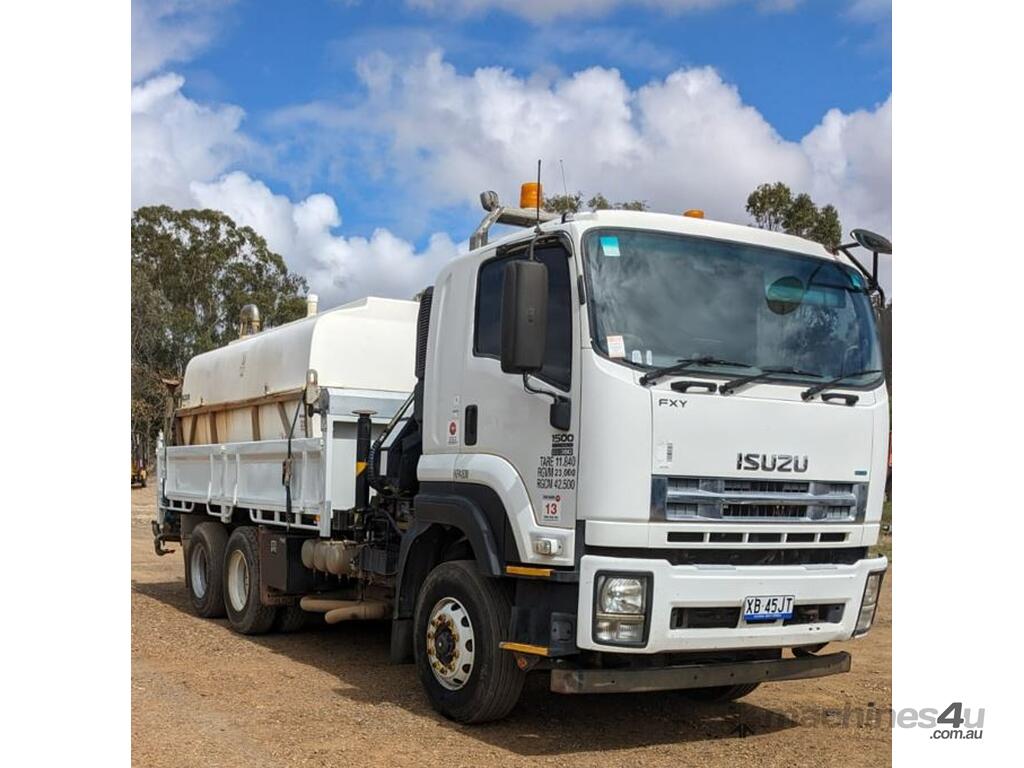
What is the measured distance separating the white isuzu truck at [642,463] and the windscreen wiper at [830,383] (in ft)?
0.07

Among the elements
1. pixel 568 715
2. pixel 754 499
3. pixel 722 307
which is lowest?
pixel 568 715

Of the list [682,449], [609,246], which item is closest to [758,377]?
[682,449]

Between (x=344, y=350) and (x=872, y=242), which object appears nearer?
(x=872, y=242)

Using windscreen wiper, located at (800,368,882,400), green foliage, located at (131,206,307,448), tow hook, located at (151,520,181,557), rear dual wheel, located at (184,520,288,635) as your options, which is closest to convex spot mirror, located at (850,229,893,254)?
windscreen wiper, located at (800,368,882,400)

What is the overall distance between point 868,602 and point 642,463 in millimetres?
1847

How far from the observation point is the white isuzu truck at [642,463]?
229 inches

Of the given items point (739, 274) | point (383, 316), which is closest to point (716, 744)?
point (739, 274)

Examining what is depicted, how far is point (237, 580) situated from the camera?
1065cm

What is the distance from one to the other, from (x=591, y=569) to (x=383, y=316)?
471 cm

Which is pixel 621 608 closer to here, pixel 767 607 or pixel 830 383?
pixel 767 607

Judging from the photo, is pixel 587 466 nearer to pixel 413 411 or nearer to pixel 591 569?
pixel 591 569

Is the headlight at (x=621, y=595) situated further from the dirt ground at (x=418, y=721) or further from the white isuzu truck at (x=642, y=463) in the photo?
→ the dirt ground at (x=418, y=721)

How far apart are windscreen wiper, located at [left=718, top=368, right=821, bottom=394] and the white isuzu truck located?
0.06ft

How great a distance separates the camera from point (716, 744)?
6551 mm
